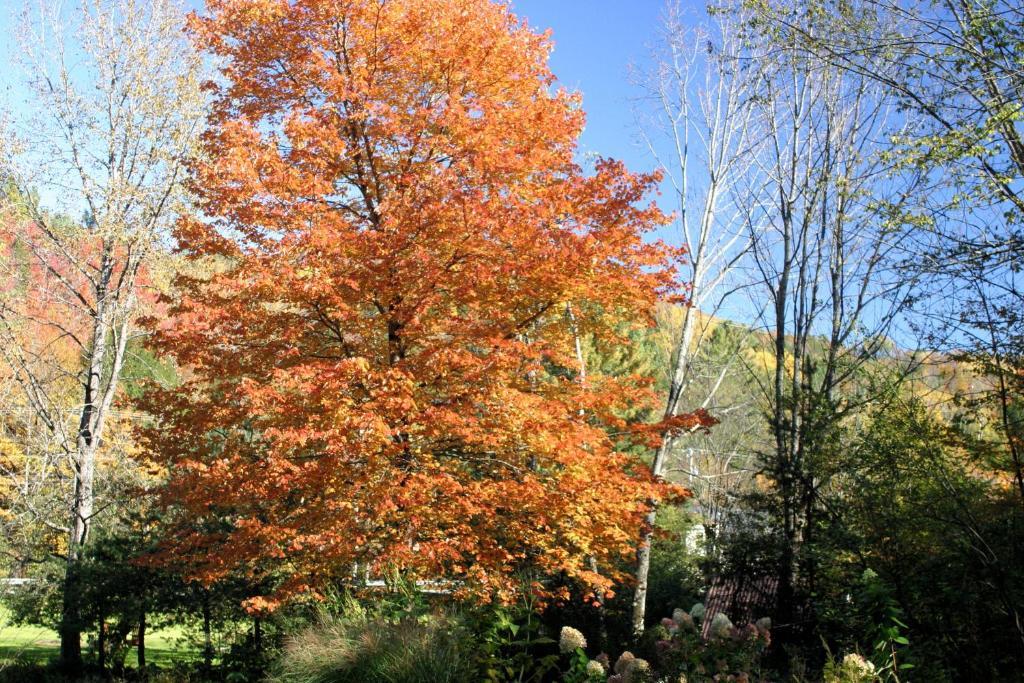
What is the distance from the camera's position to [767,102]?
1614 centimetres

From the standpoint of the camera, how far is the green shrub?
6.96 meters

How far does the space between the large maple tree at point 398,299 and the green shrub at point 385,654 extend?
1.16 meters

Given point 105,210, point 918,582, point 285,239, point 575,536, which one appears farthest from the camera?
point 105,210

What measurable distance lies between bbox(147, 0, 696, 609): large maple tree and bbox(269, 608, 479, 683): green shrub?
1.16 metres

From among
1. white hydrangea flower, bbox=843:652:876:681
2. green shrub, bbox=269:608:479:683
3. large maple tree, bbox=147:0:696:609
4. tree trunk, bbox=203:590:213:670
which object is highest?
large maple tree, bbox=147:0:696:609

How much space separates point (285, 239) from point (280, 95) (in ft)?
8.96

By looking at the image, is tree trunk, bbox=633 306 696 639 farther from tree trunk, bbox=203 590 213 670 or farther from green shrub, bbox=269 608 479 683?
tree trunk, bbox=203 590 213 670

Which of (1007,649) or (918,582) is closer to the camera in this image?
(1007,649)

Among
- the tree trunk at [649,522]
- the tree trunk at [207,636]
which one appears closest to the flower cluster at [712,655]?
the tree trunk at [649,522]

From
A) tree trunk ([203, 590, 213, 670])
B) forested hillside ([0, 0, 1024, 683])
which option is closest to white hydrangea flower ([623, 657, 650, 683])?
forested hillside ([0, 0, 1024, 683])

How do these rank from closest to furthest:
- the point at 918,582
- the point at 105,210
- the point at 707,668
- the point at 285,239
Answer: the point at 707,668 < the point at 918,582 < the point at 285,239 < the point at 105,210

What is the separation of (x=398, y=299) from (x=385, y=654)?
4.30 metres

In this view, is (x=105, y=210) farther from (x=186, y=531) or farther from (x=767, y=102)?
(x=767, y=102)

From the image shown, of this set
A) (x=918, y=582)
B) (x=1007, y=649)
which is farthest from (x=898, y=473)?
(x=1007, y=649)
